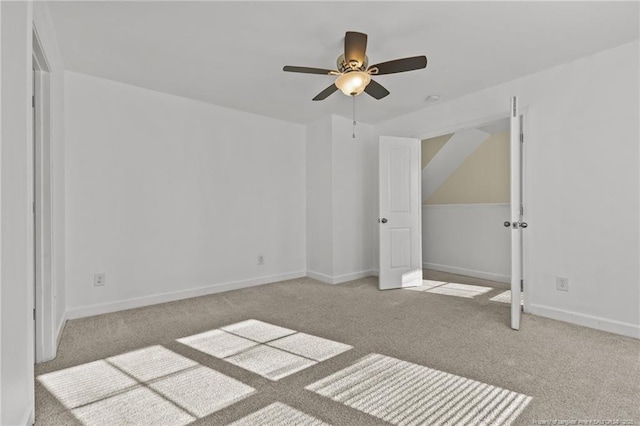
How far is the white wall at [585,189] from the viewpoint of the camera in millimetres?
2662

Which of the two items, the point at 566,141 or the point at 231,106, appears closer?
the point at 566,141

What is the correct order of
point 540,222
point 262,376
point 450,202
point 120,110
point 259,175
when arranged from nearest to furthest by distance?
point 262,376 → point 540,222 → point 120,110 → point 259,175 → point 450,202

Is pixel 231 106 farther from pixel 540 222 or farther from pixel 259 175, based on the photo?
pixel 540 222

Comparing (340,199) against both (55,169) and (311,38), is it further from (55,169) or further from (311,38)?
(55,169)

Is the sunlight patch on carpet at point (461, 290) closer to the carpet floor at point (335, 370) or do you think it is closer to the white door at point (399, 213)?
the white door at point (399, 213)

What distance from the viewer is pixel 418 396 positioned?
1727 millimetres

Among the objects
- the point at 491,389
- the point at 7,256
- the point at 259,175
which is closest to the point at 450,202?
the point at 259,175

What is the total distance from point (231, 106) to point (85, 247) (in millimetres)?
2215

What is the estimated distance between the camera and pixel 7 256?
128cm

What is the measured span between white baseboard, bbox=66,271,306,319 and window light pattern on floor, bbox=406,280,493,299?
1.80 m

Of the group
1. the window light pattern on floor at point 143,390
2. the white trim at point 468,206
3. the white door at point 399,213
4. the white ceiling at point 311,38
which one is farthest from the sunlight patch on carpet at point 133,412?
the white trim at point 468,206

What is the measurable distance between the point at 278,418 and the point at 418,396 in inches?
28.4

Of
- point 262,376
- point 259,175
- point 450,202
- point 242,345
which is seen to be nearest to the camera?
point 262,376

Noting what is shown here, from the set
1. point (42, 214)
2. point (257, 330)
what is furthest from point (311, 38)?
point (257, 330)
